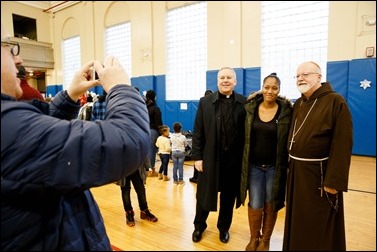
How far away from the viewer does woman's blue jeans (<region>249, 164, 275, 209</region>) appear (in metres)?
1.33

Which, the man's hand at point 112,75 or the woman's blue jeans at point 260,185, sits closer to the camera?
the man's hand at point 112,75

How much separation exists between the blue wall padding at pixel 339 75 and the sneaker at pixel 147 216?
8.07 feet

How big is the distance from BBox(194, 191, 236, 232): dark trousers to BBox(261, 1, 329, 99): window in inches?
31.0

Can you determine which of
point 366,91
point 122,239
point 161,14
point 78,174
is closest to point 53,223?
point 78,174

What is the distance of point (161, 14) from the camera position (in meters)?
0.96

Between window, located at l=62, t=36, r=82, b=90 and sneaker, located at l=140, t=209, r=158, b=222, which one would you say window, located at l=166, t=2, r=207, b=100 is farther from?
sneaker, located at l=140, t=209, r=158, b=222

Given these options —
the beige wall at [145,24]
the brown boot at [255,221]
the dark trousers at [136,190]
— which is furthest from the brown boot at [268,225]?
the beige wall at [145,24]

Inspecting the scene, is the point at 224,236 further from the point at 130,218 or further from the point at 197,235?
the point at 130,218

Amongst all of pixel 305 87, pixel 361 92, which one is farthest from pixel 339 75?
pixel 305 87

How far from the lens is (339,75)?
2943 mm

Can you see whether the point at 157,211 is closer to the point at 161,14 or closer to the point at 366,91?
the point at 161,14

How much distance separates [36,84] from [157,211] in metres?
1.12

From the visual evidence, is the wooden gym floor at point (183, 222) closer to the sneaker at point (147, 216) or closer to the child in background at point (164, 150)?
the sneaker at point (147, 216)

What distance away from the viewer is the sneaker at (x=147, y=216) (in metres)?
1.65
